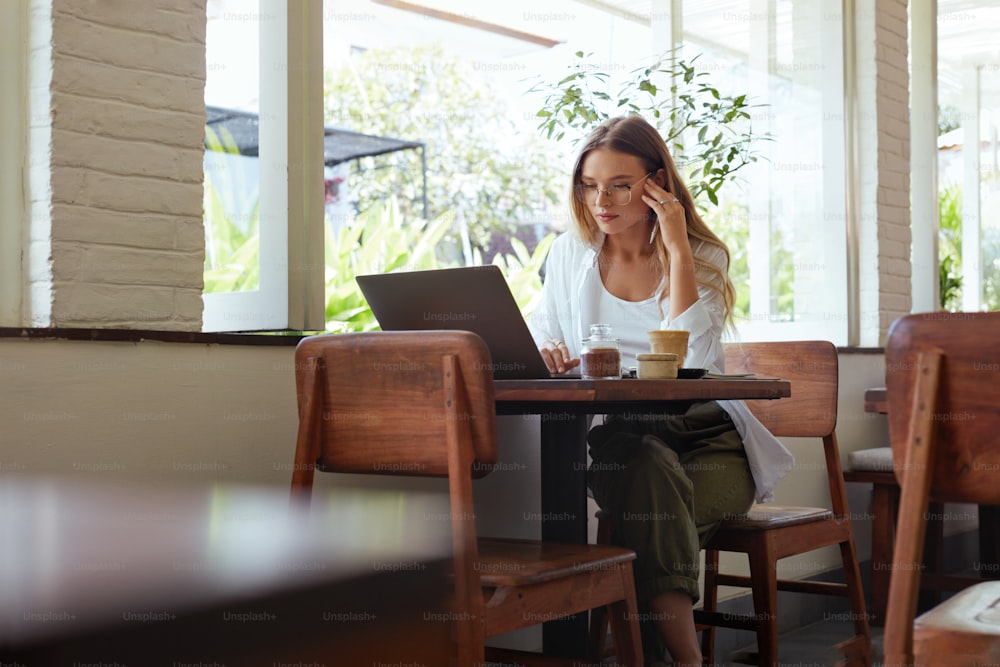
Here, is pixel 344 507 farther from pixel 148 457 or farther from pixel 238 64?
pixel 238 64

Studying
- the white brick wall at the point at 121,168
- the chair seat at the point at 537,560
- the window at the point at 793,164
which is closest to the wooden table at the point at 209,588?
the chair seat at the point at 537,560

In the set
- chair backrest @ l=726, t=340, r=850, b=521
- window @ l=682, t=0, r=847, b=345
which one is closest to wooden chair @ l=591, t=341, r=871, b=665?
chair backrest @ l=726, t=340, r=850, b=521

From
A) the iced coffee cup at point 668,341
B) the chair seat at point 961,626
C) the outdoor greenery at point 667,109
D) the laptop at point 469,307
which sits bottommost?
the chair seat at point 961,626

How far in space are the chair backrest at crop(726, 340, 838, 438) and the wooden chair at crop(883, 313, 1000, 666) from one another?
1.62m

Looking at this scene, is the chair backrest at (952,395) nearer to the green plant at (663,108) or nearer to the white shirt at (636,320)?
the white shirt at (636,320)

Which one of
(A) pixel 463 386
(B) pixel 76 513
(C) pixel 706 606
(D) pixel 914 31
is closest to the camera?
(B) pixel 76 513

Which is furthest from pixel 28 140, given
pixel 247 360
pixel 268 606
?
pixel 268 606

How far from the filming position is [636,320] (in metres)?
2.57

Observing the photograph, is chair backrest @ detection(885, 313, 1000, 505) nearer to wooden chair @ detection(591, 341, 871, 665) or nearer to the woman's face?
wooden chair @ detection(591, 341, 871, 665)

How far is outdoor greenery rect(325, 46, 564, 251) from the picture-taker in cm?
919

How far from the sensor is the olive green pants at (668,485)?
84.3 inches

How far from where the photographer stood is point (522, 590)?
5.63ft

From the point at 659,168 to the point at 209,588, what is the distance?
1.92 meters

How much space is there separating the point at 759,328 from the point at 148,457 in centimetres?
309
